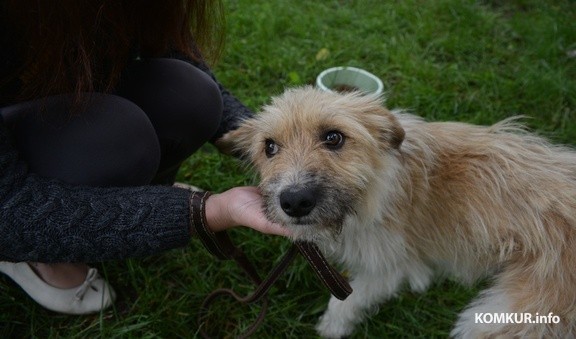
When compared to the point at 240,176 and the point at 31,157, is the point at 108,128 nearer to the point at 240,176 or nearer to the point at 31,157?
the point at 31,157

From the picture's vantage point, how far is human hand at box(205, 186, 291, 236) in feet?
6.32

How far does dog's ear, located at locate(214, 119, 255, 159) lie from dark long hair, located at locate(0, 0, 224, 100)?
466 mm

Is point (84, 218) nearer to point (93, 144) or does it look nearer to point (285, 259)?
point (93, 144)

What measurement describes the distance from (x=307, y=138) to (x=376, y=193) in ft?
1.30

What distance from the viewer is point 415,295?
2.80 metres

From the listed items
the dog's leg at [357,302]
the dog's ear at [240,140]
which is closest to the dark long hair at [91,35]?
the dog's ear at [240,140]

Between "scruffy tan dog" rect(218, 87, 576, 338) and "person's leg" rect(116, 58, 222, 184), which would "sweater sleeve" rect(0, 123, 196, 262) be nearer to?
"scruffy tan dog" rect(218, 87, 576, 338)

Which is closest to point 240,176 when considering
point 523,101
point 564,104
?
point 523,101

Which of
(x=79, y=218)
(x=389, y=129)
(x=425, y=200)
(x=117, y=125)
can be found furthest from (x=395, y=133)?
(x=79, y=218)

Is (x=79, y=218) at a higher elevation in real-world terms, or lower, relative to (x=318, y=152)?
lower

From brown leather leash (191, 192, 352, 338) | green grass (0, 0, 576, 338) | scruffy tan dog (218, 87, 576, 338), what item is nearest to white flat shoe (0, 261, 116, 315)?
green grass (0, 0, 576, 338)

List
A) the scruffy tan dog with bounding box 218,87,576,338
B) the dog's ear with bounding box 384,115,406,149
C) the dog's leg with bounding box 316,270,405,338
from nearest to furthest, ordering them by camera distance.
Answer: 1. the scruffy tan dog with bounding box 218,87,576,338
2. the dog's ear with bounding box 384,115,406,149
3. the dog's leg with bounding box 316,270,405,338

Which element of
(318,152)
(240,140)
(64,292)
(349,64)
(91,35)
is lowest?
(64,292)

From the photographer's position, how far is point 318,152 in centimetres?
192
